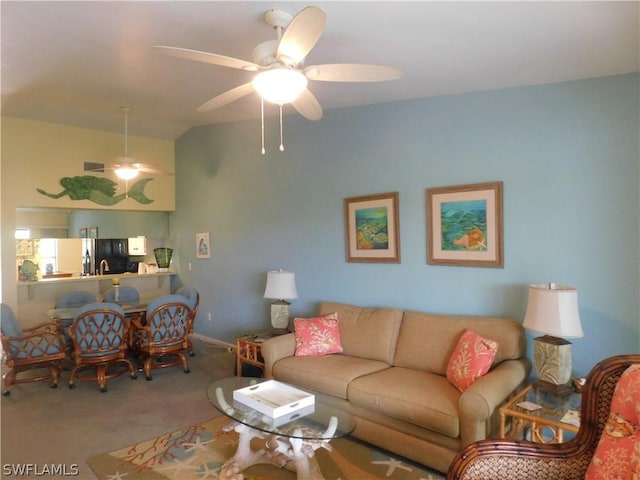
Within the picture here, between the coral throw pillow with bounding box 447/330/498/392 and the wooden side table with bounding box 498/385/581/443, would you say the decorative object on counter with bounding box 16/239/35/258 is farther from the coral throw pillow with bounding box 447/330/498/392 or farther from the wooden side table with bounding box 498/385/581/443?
the wooden side table with bounding box 498/385/581/443

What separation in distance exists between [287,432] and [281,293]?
81.1 inches

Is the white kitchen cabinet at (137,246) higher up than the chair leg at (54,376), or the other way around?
the white kitchen cabinet at (137,246)

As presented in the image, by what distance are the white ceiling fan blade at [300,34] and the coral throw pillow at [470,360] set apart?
7.10 feet

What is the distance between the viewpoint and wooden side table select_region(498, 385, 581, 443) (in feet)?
7.02

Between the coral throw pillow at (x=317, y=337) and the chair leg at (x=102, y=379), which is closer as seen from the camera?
the coral throw pillow at (x=317, y=337)

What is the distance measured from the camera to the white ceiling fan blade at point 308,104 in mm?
2563

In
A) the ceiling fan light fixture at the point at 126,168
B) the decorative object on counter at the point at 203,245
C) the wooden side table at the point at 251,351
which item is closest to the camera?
the wooden side table at the point at 251,351

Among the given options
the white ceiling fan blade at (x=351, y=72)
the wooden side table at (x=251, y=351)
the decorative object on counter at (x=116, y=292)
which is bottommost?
the wooden side table at (x=251, y=351)

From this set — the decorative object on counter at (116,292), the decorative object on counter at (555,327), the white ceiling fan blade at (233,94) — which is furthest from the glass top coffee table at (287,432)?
the decorative object on counter at (116,292)

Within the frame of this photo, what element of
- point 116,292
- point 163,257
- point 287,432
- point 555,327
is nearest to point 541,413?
point 555,327

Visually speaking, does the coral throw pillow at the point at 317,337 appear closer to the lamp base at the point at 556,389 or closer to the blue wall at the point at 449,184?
the blue wall at the point at 449,184

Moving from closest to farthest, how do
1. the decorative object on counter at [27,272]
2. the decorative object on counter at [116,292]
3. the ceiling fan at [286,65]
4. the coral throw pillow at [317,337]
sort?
the ceiling fan at [286,65], the coral throw pillow at [317,337], the decorative object on counter at [27,272], the decorative object on counter at [116,292]

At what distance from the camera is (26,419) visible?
3.38 metres

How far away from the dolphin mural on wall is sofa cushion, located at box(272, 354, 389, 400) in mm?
4048
